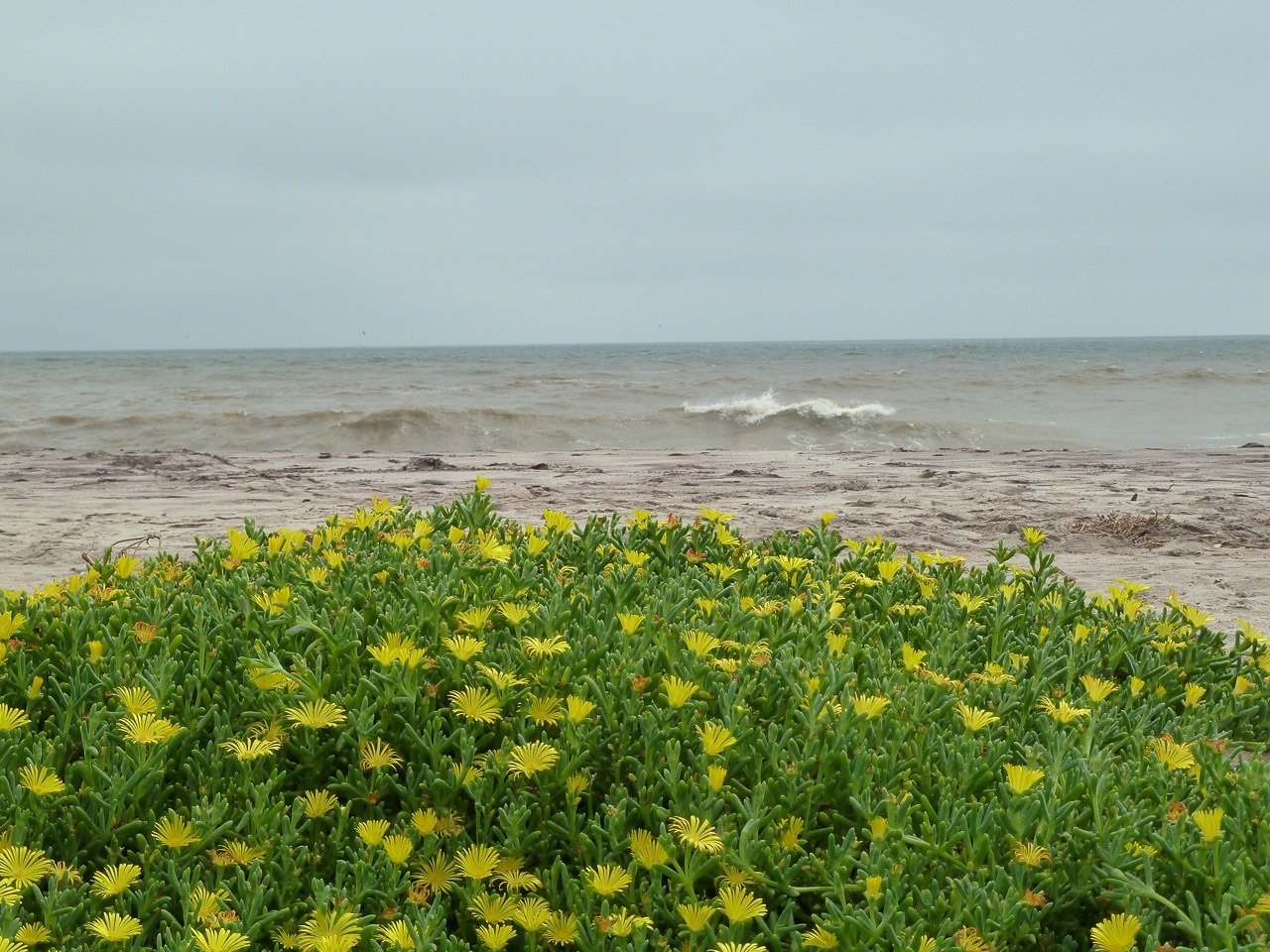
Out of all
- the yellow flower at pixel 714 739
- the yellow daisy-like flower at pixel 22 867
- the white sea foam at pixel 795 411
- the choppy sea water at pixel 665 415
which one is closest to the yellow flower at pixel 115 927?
the yellow daisy-like flower at pixel 22 867

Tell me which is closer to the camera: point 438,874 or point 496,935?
point 496,935

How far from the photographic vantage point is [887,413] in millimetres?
19281

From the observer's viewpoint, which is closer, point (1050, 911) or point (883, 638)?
point (1050, 911)

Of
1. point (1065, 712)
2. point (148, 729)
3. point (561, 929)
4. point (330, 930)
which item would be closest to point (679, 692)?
point (561, 929)

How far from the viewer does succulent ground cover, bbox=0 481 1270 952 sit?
4.67ft

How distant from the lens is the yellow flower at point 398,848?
1.48m

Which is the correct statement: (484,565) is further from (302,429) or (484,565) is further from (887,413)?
(887,413)

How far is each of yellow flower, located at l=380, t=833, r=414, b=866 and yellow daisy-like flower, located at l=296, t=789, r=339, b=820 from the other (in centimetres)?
17

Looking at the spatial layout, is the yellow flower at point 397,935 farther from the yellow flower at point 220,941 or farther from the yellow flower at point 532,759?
the yellow flower at point 532,759

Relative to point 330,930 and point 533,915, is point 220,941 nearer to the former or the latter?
point 330,930

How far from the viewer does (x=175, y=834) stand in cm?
151

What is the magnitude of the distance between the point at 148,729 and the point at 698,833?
3.02 ft

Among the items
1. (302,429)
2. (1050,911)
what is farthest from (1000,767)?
(302,429)

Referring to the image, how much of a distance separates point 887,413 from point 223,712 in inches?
726
